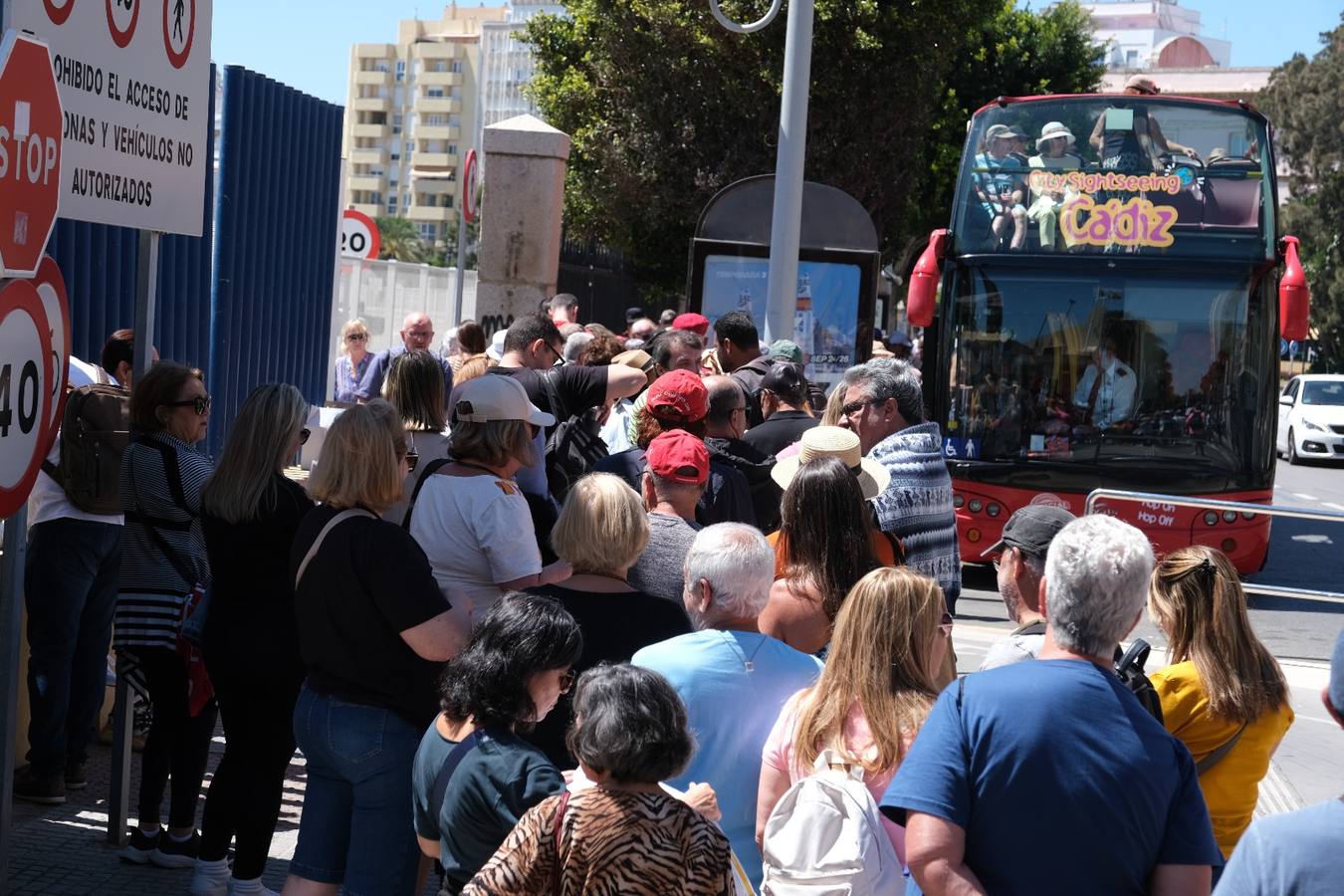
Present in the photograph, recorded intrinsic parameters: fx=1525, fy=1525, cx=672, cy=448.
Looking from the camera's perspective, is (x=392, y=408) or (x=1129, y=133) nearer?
(x=392, y=408)

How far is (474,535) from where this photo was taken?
15.5 ft

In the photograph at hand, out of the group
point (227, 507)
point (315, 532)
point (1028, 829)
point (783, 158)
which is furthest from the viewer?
point (783, 158)

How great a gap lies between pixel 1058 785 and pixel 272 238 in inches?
286

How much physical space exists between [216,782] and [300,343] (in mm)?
5408

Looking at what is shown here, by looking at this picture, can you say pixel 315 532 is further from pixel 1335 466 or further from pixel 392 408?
pixel 1335 466

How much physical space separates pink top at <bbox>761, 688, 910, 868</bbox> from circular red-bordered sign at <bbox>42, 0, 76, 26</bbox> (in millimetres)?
2915

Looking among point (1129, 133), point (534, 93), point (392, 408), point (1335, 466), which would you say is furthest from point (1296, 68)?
point (392, 408)

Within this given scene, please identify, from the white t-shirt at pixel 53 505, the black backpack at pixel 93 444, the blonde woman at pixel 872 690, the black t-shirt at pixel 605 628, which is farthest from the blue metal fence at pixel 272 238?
the blonde woman at pixel 872 690

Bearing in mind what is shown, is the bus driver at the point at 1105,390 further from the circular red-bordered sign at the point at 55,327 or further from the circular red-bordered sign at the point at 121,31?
the circular red-bordered sign at the point at 55,327

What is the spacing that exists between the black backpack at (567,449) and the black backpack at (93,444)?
83.7 inches

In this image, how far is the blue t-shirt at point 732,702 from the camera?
146 inches

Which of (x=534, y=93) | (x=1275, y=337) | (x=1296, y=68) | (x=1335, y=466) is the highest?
(x=1296, y=68)

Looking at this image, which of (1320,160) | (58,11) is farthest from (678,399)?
(1320,160)

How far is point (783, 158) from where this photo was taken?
12367 millimetres
